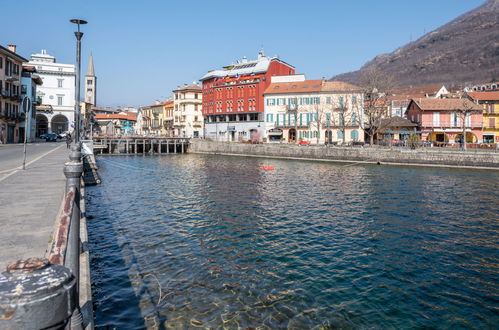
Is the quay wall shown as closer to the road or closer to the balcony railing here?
the balcony railing

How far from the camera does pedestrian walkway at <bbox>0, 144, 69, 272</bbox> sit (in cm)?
714

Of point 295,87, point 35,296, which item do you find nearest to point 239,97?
point 295,87

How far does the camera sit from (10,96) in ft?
184

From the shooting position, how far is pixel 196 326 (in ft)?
25.8

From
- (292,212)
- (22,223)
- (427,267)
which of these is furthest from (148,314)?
(292,212)

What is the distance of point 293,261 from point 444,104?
65.3 m

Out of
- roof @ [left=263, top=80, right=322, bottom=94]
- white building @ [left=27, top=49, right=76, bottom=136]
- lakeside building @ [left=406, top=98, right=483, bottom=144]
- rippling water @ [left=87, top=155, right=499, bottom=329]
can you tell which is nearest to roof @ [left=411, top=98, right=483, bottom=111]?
lakeside building @ [left=406, top=98, right=483, bottom=144]

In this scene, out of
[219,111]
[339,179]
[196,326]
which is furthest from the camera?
[219,111]

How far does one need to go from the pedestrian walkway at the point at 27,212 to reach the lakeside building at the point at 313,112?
58.6 m

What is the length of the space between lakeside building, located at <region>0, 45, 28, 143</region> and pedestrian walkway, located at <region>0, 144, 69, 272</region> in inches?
1771

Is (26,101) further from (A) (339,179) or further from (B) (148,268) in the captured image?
(A) (339,179)

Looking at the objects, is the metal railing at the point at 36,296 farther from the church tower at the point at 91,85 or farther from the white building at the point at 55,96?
the church tower at the point at 91,85

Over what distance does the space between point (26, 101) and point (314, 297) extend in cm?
1516

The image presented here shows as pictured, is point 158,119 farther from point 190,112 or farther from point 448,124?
point 448,124
